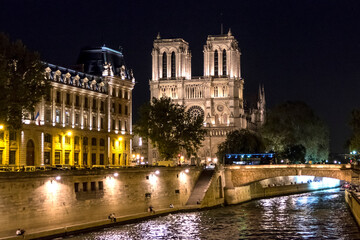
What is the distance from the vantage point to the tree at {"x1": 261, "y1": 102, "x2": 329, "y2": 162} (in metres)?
127

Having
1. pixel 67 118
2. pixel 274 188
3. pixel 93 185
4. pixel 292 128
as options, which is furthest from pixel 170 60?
pixel 93 185

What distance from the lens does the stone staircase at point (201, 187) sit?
78.3m

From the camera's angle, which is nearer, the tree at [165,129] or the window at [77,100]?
the window at [77,100]

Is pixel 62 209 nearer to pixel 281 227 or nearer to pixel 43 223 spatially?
pixel 43 223

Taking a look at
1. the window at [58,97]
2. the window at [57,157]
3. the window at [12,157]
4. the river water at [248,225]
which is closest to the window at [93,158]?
the window at [57,157]

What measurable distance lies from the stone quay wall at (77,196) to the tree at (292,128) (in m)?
53.0

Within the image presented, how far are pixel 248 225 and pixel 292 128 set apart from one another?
7008 centimetres

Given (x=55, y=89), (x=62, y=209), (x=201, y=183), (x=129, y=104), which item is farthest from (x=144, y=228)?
(x=129, y=104)

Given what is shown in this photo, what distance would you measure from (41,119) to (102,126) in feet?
53.2

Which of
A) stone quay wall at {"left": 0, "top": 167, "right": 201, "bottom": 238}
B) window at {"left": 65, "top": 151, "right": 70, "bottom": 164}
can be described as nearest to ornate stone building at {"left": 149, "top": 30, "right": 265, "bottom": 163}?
window at {"left": 65, "top": 151, "right": 70, "bottom": 164}

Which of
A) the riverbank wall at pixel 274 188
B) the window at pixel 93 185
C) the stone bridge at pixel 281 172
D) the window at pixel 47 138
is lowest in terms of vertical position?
the riverbank wall at pixel 274 188

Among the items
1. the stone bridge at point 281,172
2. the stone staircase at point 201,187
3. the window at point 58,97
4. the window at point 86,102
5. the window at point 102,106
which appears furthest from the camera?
the window at point 102,106

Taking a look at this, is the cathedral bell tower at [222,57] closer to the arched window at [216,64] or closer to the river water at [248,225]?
the arched window at [216,64]

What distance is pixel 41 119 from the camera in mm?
83250
